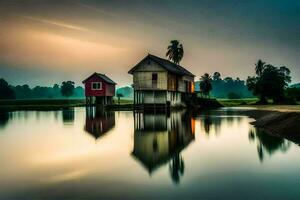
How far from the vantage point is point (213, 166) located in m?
15.2

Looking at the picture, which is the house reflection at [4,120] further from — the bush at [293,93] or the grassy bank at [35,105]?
the bush at [293,93]

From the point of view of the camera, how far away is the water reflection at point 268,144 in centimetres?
1863

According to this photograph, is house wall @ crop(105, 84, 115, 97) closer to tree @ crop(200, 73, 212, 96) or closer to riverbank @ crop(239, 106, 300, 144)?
tree @ crop(200, 73, 212, 96)

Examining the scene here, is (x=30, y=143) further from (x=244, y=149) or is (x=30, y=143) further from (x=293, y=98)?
(x=293, y=98)

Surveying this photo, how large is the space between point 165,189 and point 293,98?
92.2 metres

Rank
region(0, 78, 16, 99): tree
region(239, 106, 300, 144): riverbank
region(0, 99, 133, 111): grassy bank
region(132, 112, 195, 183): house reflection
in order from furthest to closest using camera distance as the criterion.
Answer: region(0, 78, 16, 99): tree → region(0, 99, 133, 111): grassy bank → region(239, 106, 300, 144): riverbank → region(132, 112, 195, 183): house reflection

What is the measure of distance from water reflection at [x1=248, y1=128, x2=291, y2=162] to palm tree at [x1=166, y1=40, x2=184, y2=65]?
258 ft

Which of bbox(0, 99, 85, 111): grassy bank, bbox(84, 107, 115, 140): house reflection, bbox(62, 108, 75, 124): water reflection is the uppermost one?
bbox(0, 99, 85, 111): grassy bank

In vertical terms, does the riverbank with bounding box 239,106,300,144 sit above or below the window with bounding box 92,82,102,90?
below

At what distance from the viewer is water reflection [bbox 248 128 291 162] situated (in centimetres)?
1863

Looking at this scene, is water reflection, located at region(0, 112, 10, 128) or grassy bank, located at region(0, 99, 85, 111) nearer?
water reflection, located at region(0, 112, 10, 128)

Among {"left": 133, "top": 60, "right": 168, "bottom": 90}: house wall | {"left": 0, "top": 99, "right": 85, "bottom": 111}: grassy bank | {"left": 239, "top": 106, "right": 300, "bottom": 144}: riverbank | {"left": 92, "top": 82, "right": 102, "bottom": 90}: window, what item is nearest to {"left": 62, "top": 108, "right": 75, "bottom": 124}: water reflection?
{"left": 133, "top": 60, "right": 168, "bottom": 90}: house wall

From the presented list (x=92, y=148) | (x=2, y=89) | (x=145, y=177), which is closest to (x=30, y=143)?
(x=92, y=148)

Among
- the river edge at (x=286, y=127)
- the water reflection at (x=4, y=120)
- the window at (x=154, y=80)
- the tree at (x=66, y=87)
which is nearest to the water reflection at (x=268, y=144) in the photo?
the river edge at (x=286, y=127)
